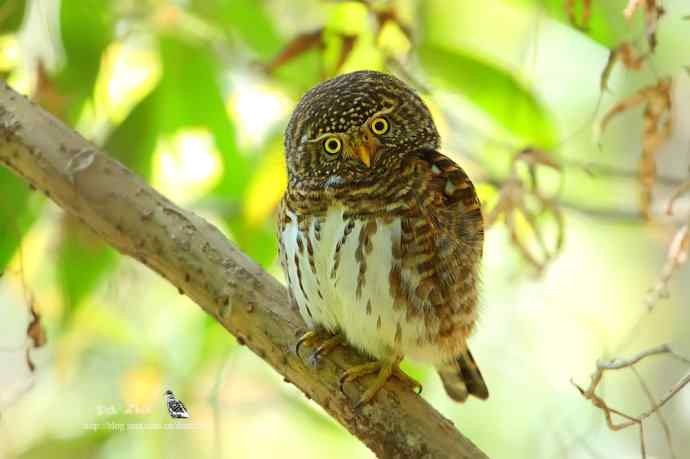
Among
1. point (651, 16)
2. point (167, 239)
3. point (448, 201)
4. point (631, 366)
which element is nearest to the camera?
point (631, 366)

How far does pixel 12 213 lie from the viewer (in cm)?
240

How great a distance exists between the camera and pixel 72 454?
10.0ft

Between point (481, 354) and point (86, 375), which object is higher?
point (86, 375)

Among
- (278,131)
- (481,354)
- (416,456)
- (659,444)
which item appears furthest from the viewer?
(659,444)

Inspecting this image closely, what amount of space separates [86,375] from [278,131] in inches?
65.9

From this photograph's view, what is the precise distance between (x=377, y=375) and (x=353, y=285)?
0.72 feet

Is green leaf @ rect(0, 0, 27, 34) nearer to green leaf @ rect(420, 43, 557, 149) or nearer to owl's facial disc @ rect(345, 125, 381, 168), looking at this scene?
owl's facial disc @ rect(345, 125, 381, 168)

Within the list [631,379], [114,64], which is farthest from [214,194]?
[631,379]

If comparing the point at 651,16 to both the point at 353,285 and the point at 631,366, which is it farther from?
the point at 353,285

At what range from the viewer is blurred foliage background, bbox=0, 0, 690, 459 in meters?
2.64

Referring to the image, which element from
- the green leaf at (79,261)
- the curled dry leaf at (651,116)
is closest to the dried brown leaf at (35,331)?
the green leaf at (79,261)

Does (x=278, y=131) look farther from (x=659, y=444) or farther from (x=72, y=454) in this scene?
(x=659, y=444)

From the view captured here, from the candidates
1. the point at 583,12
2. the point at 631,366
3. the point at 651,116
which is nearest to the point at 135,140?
the point at 583,12

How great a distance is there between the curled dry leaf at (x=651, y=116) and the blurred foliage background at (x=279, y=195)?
4 cm
